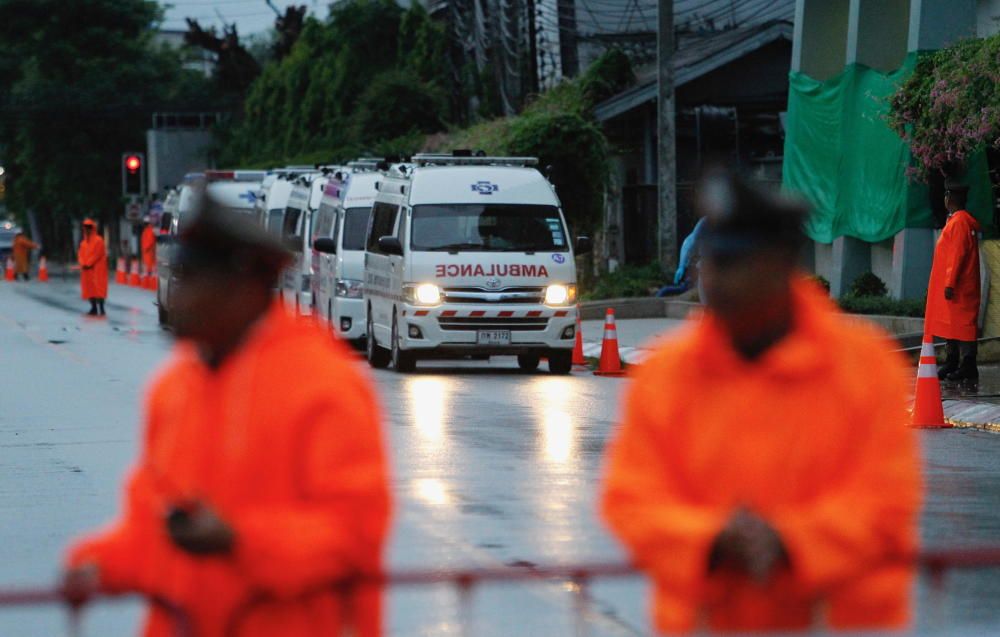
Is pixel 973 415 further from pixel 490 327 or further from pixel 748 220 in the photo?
pixel 748 220

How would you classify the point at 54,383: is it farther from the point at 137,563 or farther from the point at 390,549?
the point at 137,563

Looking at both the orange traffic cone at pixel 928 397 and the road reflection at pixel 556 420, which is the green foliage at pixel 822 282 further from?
the orange traffic cone at pixel 928 397

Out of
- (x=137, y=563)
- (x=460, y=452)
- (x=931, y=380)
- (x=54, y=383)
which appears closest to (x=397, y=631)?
(x=137, y=563)

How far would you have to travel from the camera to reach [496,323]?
22.0m

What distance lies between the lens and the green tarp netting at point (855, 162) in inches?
1040

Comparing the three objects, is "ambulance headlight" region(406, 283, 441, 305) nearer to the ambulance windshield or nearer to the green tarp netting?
the ambulance windshield

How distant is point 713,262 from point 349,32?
5768 centimetres

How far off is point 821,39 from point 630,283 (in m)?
5.58

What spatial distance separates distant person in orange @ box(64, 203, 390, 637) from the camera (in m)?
3.92

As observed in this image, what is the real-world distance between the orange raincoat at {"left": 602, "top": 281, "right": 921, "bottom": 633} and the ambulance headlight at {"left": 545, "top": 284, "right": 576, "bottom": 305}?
59.3 ft

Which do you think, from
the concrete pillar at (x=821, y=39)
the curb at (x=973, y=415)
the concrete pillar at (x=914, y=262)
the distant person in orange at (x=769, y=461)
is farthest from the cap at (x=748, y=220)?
the concrete pillar at (x=821, y=39)

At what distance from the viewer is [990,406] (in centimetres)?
1677

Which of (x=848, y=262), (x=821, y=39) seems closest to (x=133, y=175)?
(x=821, y=39)

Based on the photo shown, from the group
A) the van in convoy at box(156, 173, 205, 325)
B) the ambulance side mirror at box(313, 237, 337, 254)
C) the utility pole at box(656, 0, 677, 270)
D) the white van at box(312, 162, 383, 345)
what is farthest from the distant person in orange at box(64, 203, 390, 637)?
the utility pole at box(656, 0, 677, 270)
